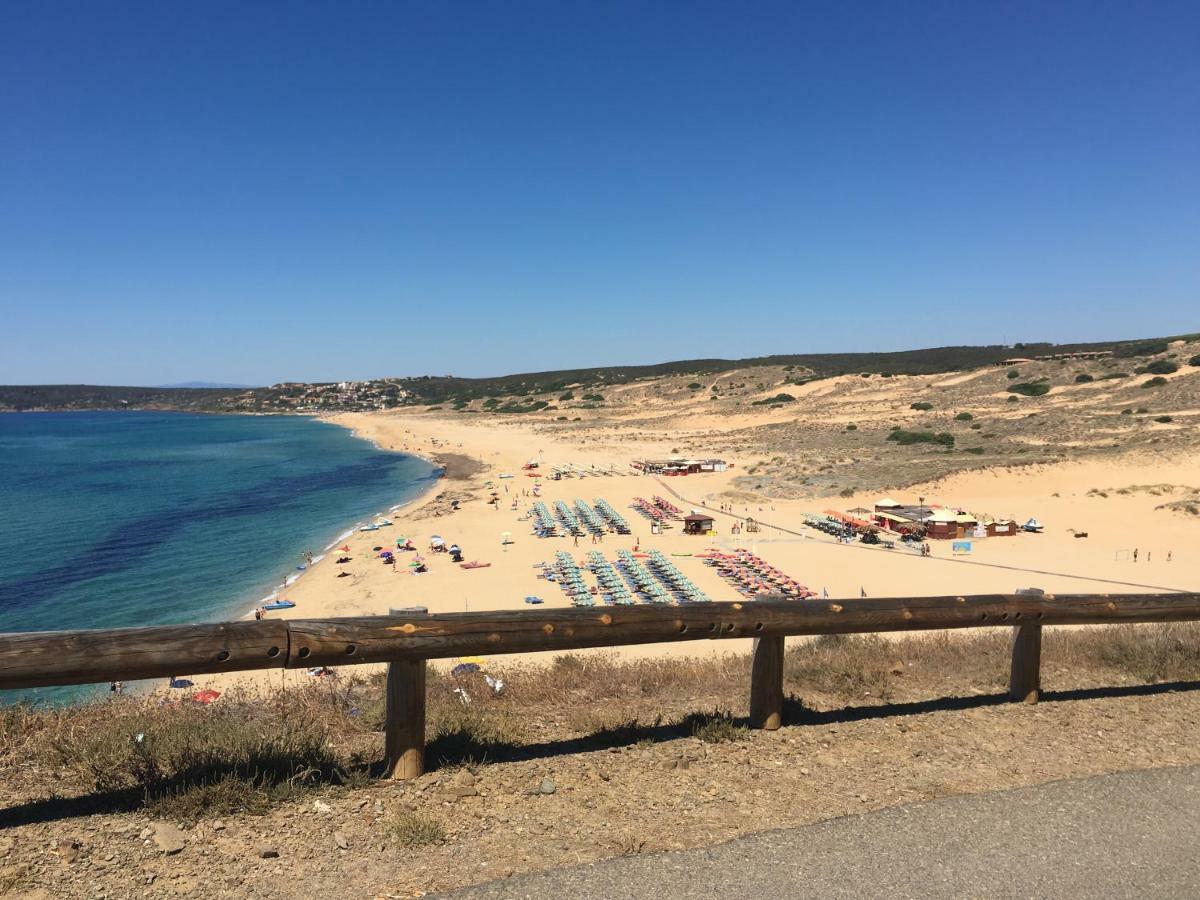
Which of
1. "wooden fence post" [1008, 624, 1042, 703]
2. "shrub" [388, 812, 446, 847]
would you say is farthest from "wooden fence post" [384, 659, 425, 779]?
"wooden fence post" [1008, 624, 1042, 703]

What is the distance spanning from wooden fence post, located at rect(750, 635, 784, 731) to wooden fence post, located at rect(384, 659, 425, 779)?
246cm

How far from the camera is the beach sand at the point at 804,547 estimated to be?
76.6ft

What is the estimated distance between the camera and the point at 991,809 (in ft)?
13.6

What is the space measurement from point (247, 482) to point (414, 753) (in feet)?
201

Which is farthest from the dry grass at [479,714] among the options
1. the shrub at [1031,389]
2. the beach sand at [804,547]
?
the shrub at [1031,389]

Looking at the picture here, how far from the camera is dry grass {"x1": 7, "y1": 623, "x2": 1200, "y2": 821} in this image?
424 cm

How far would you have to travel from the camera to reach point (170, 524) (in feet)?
134

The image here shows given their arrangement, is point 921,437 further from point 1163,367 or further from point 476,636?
point 476,636

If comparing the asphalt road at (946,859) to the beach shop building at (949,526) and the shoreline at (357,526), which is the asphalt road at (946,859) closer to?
the shoreline at (357,526)

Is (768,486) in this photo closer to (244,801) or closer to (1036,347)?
(244,801)

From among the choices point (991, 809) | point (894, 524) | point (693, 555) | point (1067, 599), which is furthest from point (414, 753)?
point (894, 524)

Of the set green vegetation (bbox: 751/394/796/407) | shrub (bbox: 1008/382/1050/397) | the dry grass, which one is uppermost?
shrub (bbox: 1008/382/1050/397)

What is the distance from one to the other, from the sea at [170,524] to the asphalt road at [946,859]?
5819mm

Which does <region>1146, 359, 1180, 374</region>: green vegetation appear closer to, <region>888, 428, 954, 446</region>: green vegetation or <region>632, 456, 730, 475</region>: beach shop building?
<region>888, 428, 954, 446</region>: green vegetation
